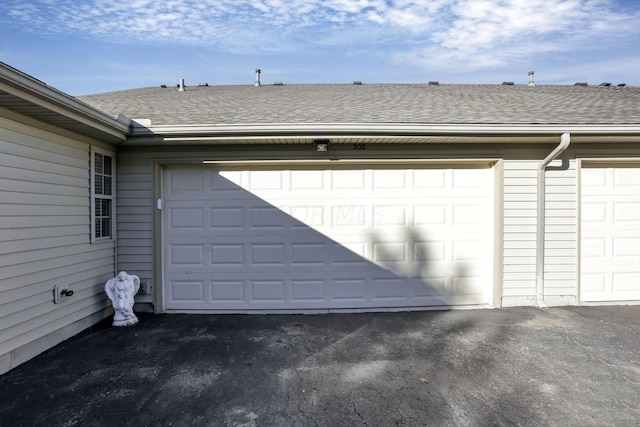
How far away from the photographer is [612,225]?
485cm

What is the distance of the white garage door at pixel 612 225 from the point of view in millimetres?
4848

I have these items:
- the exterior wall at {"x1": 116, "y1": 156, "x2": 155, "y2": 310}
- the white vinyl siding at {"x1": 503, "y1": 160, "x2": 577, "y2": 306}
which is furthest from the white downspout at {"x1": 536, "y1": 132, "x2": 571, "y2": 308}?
the exterior wall at {"x1": 116, "y1": 156, "x2": 155, "y2": 310}

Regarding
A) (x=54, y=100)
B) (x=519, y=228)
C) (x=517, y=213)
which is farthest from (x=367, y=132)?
(x=54, y=100)

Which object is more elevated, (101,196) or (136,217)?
(101,196)

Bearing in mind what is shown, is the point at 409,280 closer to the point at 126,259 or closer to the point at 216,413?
the point at 216,413

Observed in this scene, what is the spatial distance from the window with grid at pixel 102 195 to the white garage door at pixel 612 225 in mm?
7072

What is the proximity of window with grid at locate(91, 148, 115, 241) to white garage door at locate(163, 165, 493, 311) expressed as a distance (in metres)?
0.76

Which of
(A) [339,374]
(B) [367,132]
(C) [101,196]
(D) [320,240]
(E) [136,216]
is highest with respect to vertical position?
(B) [367,132]

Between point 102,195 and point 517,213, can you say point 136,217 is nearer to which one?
point 102,195

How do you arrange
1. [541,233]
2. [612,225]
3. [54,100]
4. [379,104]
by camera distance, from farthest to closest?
[379,104]
[612,225]
[541,233]
[54,100]

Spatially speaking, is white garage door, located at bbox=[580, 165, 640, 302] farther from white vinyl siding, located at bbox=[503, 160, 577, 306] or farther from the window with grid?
the window with grid

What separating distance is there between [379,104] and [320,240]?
2583 millimetres

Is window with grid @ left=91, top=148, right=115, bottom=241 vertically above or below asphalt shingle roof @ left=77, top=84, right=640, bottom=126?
below

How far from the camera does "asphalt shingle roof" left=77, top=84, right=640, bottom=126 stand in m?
4.63
